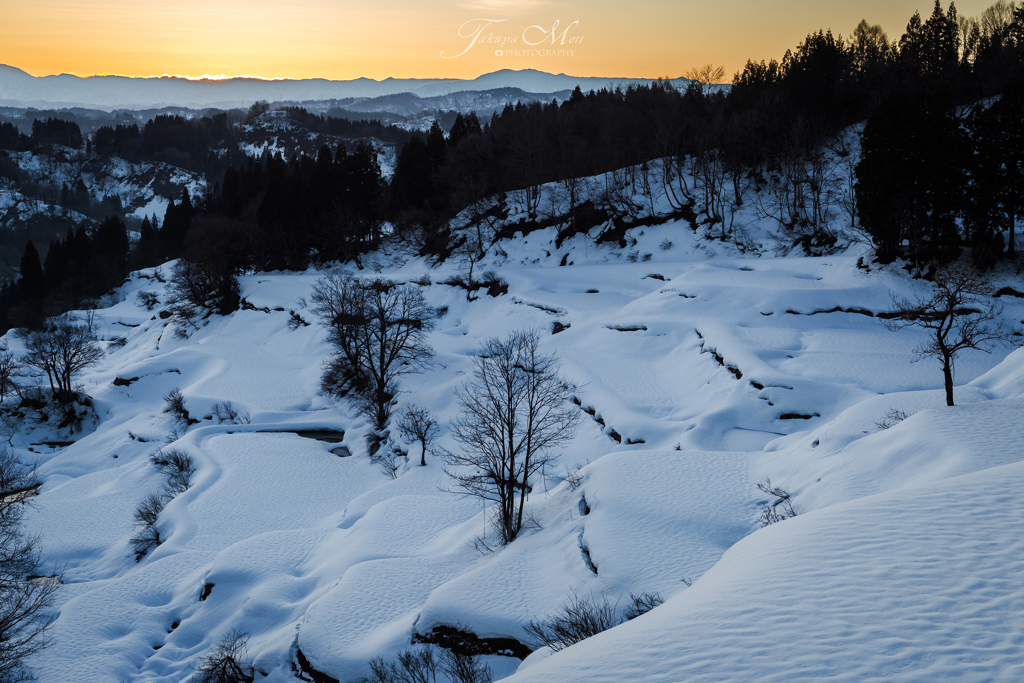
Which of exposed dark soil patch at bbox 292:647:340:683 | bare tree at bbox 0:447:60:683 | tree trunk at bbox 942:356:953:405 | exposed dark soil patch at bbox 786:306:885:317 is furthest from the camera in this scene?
exposed dark soil patch at bbox 786:306:885:317

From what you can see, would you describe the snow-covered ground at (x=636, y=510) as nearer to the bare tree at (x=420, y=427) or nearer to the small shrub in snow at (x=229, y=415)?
the small shrub in snow at (x=229, y=415)

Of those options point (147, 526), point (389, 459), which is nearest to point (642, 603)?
point (389, 459)

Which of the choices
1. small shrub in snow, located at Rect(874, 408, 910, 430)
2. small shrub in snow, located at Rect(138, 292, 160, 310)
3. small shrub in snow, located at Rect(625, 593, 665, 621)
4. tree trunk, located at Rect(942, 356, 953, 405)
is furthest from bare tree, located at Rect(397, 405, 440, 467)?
small shrub in snow, located at Rect(138, 292, 160, 310)

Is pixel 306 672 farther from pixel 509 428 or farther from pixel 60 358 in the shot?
pixel 60 358

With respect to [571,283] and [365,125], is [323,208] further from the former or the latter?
[365,125]

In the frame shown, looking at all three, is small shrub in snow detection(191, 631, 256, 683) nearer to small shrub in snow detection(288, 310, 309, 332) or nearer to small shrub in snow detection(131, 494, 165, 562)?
small shrub in snow detection(131, 494, 165, 562)

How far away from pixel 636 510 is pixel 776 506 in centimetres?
346

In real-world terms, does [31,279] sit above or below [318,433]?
above

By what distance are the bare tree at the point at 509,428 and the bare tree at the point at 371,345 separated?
15.1 feet

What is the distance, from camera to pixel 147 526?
84.2 feet

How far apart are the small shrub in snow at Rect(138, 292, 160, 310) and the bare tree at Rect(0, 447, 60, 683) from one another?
47283 mm

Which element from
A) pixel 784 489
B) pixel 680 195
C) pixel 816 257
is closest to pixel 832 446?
pixel 784 489

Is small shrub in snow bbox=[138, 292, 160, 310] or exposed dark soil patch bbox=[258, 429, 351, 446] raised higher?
small shrub in snow bbox=[138, 292, 160, 310]

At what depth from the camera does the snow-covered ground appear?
736 centimetres
